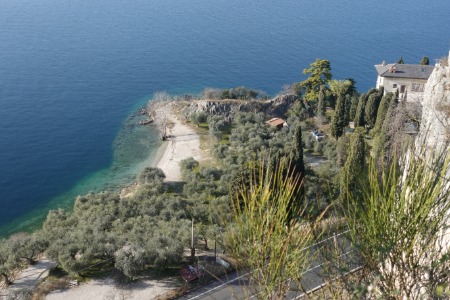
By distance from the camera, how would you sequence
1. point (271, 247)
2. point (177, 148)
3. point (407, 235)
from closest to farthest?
point (407, 235), point (271, 247), point (177, 148)

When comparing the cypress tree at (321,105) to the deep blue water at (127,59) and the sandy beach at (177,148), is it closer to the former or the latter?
the sandy beach at (177,148)

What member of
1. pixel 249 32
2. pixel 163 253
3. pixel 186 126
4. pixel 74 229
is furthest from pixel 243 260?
pixel 249 32

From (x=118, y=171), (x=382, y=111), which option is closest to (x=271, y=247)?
(x=382, y=111)

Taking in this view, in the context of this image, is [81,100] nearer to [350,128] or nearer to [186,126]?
[186,126]

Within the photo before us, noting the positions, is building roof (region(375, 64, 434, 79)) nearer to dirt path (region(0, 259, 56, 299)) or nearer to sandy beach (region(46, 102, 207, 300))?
sandy beach (region(46, 102, 207, 300))

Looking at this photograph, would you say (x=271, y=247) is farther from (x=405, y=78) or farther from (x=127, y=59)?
(x=127, y=59)

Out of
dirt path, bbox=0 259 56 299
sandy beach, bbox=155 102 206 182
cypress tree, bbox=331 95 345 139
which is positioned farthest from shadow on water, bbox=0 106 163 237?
cypress tree, bbox=331 95 345 139
